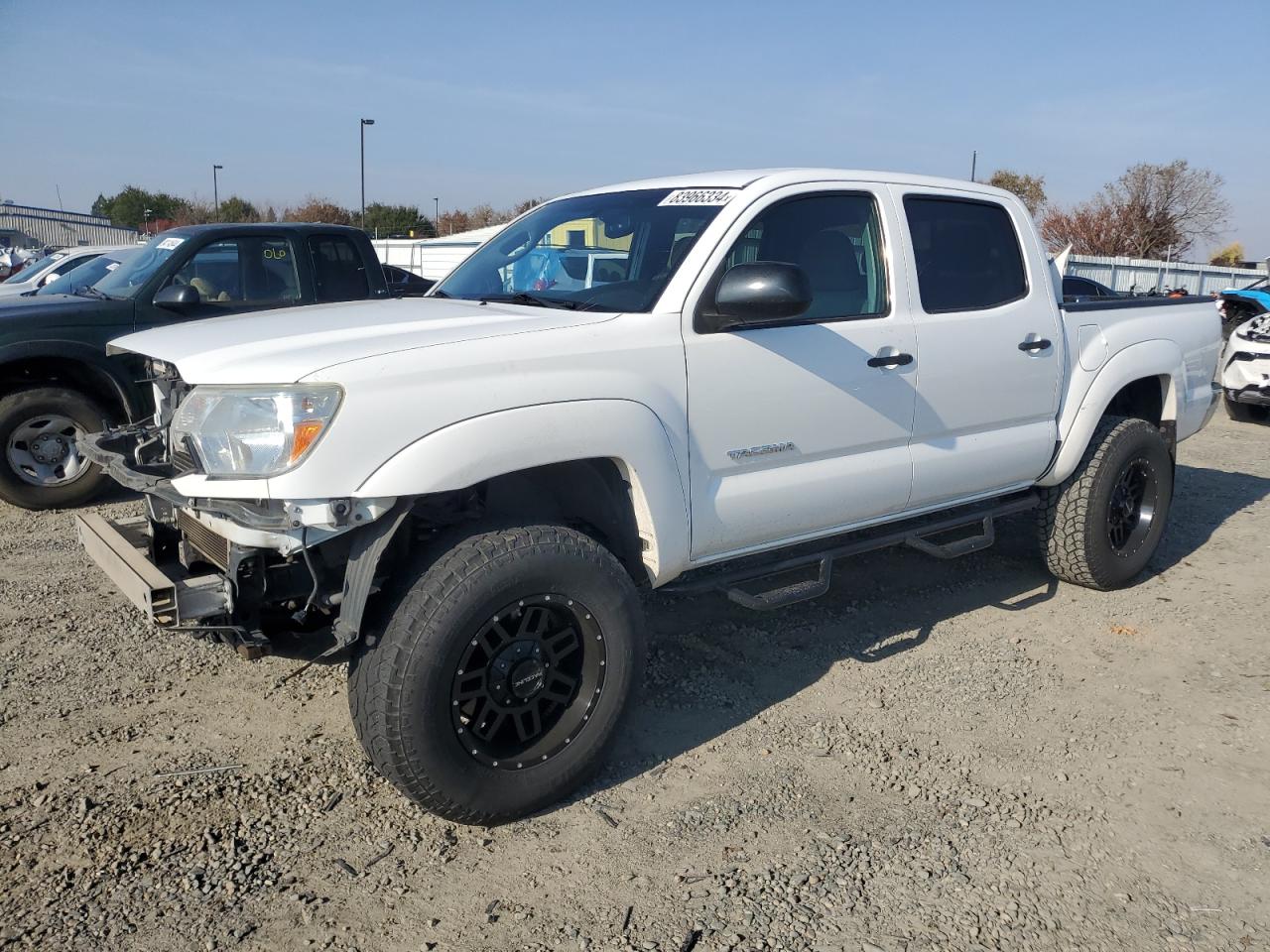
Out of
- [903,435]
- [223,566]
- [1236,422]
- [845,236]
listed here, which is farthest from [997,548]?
[1236,422]

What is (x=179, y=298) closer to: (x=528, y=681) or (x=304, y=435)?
(x=304, y=435)

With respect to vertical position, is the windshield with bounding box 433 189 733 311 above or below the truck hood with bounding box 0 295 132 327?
above

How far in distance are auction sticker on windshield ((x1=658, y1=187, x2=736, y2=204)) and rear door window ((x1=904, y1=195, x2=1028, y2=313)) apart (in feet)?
3.02

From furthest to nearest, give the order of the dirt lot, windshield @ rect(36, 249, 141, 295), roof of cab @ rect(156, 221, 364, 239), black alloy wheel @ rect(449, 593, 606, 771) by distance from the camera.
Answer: windshield @ rect(36, 249, 141, 295)
roof of cab @ rect(156, 221, 364, 239)
black alloy wheel @ rect(449, 593, 606, 771)
the dirt lot

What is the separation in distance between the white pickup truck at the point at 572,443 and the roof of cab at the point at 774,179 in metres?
0.02

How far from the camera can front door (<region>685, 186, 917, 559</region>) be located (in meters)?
3.52

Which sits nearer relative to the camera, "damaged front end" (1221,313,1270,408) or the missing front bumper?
the missing front bumper

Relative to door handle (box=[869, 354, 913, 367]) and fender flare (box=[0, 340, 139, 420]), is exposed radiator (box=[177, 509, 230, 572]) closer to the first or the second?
door handle (box=[869, 354, 913, 367])

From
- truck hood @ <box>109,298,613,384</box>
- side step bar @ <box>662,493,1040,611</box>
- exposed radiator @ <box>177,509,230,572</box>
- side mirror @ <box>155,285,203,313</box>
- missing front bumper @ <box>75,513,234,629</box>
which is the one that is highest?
side mirror @ <box>155,285,203,313</box>

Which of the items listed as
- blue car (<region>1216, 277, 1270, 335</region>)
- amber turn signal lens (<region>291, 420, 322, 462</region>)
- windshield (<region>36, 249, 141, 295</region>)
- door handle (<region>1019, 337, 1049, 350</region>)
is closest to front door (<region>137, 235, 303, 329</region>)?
windshield (<region>36, 249, 141, 295</region>)

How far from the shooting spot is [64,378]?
661cm

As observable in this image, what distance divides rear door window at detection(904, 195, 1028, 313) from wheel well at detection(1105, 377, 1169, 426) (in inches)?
51.9

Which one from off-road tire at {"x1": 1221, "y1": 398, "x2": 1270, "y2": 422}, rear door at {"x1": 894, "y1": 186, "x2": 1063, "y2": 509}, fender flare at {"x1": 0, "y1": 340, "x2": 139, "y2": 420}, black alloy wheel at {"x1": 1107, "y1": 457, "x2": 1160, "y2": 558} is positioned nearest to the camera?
rear door at {"x1": 894, "y1": 186, "x2": 1063, "y2": 509}

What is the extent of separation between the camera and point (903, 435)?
163 inches
